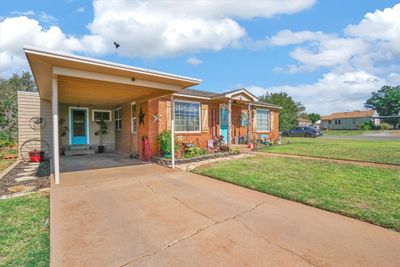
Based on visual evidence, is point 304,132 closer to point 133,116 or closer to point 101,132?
point 133,116

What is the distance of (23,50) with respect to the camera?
4.21 m

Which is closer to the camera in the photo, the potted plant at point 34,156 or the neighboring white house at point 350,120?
the potted plant at point 34,156

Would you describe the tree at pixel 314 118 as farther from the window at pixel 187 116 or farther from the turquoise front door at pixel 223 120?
the window at pixel 187 116

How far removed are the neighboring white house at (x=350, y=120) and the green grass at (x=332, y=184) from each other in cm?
4899

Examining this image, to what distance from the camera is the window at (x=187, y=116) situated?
10.2 m

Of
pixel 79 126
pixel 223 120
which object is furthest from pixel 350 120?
pixel 79 126

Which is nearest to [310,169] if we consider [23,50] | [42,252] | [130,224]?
[130,224]

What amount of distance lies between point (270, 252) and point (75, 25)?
11.5m

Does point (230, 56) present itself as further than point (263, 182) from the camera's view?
Yes

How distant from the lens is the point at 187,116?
1051 centimetres

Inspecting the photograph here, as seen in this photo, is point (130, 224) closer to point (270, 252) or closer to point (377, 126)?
point (270, 252)

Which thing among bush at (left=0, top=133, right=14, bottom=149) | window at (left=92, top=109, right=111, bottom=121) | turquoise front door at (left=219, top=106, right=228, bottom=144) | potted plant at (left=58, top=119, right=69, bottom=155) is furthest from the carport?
bush at (left=0, top=133, right=14, bottom=149)

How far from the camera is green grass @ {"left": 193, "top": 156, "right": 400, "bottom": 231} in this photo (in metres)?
3.58

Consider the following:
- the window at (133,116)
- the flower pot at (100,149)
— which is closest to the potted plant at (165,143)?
the window at (133,116)
